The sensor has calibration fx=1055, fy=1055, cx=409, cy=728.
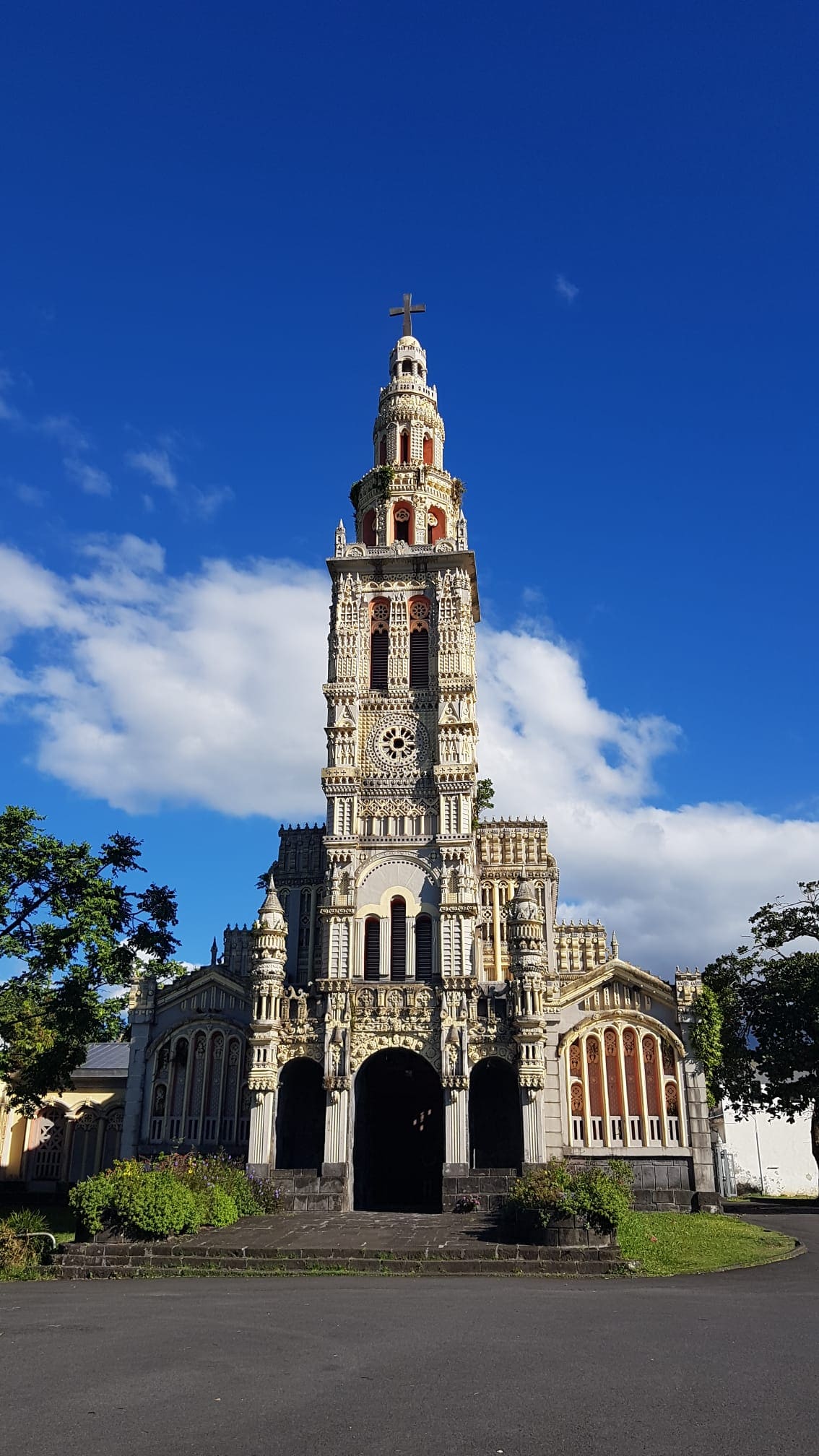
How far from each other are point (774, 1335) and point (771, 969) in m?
30.4

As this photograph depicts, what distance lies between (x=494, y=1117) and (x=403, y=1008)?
6.52m

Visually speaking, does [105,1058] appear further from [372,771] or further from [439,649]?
[439,649]

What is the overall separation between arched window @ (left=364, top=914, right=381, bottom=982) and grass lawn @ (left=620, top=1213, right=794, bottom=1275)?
14.7 meters

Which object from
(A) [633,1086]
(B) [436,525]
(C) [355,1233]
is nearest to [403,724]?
(B) [436,525]

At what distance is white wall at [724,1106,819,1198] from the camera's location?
5909 cm

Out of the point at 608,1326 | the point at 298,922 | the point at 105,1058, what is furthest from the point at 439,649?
the point at 608,1326

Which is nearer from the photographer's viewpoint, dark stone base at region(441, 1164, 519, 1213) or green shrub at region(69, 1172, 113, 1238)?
green shrub at region(69, 1172, 113, 1238)

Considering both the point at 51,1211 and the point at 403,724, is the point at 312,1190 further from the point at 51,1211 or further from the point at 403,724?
the point at 403,724

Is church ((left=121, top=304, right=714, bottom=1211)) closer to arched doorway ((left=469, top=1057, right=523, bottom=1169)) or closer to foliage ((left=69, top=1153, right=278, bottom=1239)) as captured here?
arched doorway ((left=469, top=1057, right=523, bottom=1169))

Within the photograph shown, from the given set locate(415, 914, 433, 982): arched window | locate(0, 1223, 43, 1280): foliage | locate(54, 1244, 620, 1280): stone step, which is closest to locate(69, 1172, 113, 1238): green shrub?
locate(54, 1244, 620, 1280): stone step

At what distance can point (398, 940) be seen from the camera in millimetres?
44438

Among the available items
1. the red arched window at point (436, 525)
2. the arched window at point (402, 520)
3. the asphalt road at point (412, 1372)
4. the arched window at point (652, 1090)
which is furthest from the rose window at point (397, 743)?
the asphalt road at point (412, 1372)

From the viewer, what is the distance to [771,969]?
4528 cm

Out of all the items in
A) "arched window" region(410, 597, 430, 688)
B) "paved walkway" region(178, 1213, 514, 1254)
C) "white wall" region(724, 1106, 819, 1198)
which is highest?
"arched window" region(410, 597, 430, 688)
